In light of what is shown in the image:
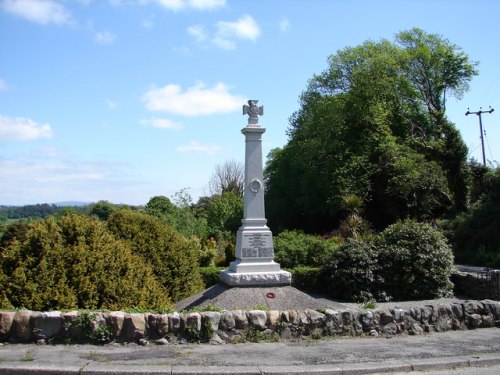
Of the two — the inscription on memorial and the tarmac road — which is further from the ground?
the inscription on memorial

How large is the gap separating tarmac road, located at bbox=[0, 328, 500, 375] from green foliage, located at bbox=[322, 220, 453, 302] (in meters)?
4.32

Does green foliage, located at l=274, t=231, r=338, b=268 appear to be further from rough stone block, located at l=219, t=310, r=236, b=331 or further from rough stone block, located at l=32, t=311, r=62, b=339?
rough stone block, located at l=32, t=311, r=62, b=339

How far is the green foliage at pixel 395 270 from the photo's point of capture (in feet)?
40.2

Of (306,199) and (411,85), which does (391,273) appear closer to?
(306,199)

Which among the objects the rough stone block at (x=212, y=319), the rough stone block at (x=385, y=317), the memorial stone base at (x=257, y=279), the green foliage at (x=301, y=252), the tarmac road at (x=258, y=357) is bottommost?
the tarmac road at (x=258, y=357)

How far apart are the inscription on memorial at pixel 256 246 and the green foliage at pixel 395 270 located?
213 centimetres

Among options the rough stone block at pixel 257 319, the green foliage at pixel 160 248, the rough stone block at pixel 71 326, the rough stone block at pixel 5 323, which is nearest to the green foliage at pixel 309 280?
the green foliage at pixel 160 248

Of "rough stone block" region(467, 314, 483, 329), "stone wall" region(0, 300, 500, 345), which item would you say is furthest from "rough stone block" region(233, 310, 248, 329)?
"rough stone block" region(467, 314, 483, 329)

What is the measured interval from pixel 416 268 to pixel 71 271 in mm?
8166

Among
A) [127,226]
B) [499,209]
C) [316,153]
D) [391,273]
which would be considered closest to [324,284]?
[391,273]

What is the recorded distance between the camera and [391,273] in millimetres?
12359

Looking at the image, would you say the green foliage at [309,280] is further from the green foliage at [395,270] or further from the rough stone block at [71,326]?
the rough stone block at [71,326]

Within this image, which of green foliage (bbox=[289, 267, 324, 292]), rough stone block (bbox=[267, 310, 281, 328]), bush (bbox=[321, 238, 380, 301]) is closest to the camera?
rough stone block (bbox=[267, 310, 281, 328])

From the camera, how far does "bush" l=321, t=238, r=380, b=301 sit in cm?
1223
